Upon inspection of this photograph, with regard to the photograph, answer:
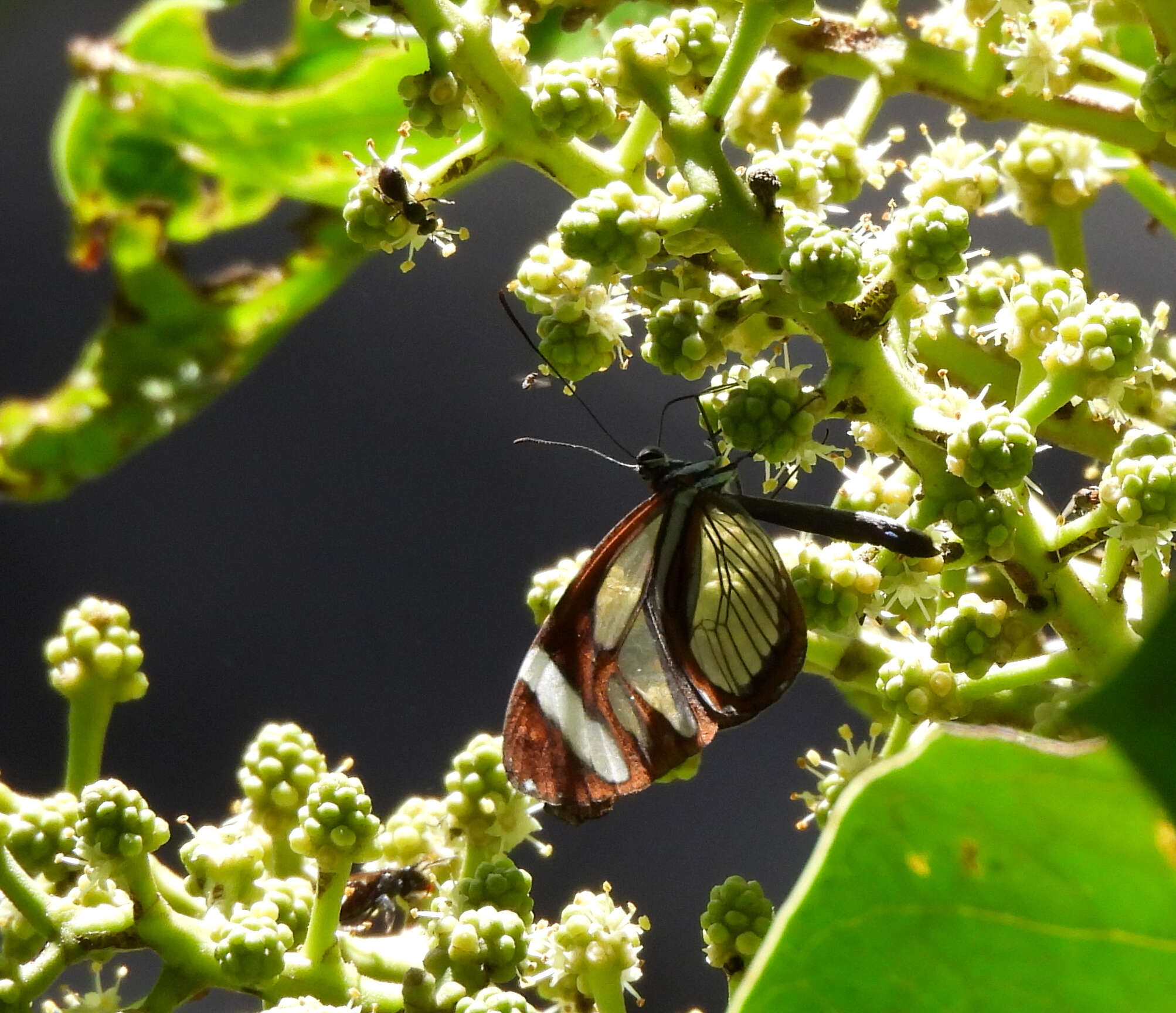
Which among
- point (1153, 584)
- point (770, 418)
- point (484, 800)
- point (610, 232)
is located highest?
point (610, 232)

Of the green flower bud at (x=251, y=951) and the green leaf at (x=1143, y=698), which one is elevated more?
the green leaf at (x=1143, y=698)

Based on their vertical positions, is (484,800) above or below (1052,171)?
below

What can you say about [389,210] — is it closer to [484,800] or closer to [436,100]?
[436,100]

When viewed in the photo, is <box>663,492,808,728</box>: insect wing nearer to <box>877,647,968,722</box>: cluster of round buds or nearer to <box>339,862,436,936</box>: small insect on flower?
<box>877,647,968,722</box>: cluster of round buds

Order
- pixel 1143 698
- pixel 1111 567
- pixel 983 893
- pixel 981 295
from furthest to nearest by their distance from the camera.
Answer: pixel 981 295
pixel 1111 567
pixel 983 893
pixel 1143 698

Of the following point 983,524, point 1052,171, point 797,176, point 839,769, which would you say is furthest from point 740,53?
point 839,769

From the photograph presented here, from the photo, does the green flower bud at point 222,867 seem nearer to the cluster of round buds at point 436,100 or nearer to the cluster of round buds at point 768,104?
the cluster of round buds at point 436,100

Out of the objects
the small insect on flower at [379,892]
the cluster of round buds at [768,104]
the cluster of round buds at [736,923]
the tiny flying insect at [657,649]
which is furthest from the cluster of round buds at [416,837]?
the cluster of round buds at [768,104]

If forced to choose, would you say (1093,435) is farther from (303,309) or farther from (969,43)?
(303,309)
